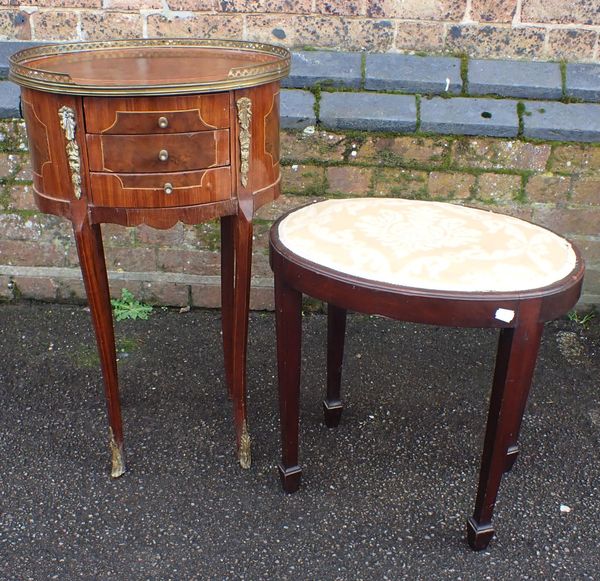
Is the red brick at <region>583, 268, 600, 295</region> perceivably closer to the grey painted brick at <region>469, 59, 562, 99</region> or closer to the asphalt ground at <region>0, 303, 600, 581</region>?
the asphalt ground at <region>0, 303, 600, 581</region>

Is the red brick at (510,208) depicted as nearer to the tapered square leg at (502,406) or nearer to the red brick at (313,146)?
the red brick at (313,146)

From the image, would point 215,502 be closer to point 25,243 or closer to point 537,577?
point 537,577

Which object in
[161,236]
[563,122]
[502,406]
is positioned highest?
[563,122]

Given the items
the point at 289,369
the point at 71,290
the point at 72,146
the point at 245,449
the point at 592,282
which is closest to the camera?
the point at 72,146

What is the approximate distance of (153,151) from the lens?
1.66 metres

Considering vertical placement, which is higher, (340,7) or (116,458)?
(340,7)

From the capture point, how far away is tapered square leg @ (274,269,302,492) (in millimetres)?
1798

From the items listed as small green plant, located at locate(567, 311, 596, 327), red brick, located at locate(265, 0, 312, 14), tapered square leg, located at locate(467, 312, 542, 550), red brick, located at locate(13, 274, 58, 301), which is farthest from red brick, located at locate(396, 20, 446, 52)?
red brick, located at locate(13, 274, 58, 301)

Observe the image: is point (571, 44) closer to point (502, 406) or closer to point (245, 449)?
point (502, 406)

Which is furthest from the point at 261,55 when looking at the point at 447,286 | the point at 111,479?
the point at 111,479

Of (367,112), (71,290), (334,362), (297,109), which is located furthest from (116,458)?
(367,112)

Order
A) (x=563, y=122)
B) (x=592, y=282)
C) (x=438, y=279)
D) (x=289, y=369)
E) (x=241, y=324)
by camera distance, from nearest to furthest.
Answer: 1. (x=438, y=279)
2. (x=289, y=369)
3. (x=241, y=324)
4. (x=563, y=122)
5. (x=592, y=282)

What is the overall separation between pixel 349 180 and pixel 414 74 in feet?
1.61

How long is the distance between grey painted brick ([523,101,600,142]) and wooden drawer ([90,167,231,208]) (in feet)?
4.79
